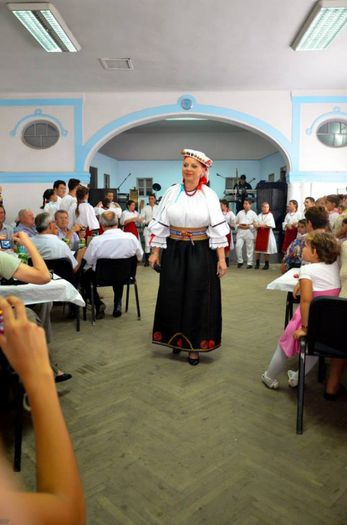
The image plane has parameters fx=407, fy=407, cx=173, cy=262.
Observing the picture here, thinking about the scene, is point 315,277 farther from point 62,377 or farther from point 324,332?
point 62,377

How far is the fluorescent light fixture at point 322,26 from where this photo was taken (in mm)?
4754

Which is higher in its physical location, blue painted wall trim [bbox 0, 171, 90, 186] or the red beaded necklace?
blue painted wall trim [bbox 0, 171, 90, 186]

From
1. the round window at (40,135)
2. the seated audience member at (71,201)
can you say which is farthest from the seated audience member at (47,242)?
the round window at (40,135)

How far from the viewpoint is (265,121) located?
27.1ft

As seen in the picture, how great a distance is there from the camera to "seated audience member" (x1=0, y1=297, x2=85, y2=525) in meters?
0.58

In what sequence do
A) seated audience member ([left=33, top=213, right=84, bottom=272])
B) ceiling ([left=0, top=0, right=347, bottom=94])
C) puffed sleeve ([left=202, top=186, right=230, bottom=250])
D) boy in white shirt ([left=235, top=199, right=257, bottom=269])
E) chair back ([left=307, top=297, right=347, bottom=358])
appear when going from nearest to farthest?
chair back ([left=307, top=297, right=347, bottom=358])
puffed sleeve ([left=202, top=186, right=230, bottom=250])
seated audience member ([left=33, top=213, right=84, bottom=272])
ceiling ([left=0, top=0, right=347, bottom=94])
boy in white shirt ([left=235, top=199, right=257, bottom=269])

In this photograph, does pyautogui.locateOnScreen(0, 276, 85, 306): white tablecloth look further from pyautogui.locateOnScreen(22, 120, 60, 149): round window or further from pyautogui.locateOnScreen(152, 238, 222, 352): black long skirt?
pyautogui.locateOnScreen(22, 120, 60, 149): round window

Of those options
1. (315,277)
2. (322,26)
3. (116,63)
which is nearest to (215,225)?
(315,277)

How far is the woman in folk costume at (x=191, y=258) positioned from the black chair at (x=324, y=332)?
113cm

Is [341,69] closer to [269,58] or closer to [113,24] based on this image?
[269,58]

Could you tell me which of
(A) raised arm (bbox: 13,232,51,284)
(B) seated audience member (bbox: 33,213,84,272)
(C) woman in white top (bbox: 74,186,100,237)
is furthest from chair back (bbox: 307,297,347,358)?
(C) woman in white top (bbox: 74,186,100,237)

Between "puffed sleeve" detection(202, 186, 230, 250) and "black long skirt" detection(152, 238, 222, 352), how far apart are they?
0.08m

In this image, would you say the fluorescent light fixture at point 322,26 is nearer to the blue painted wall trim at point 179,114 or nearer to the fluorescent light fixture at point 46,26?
the blue painted wall trim at point 179,114

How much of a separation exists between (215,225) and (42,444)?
269cm
